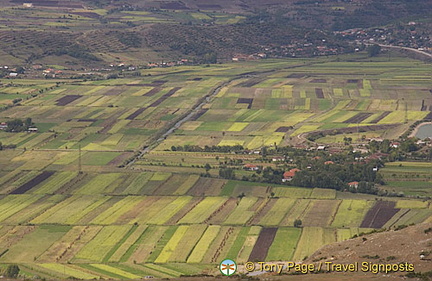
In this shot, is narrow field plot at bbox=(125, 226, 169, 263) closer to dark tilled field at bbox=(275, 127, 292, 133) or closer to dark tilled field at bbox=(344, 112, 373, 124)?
dark tilled field at bbox=(275, 127, 292, 133)

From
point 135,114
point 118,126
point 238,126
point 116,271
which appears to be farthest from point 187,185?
point 135,114

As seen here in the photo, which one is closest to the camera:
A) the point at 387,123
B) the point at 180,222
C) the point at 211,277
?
the point at 211,277

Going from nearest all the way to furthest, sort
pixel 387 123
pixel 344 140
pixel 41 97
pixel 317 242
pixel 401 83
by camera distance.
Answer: pixel 317 242
pixel 344 140
pixel 387 123
pixel 41 97
pixel 401 83

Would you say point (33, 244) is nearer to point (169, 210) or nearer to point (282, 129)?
point (169, 210)

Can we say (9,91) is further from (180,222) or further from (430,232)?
(430,232)

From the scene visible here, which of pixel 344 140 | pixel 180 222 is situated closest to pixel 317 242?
pixel 180 222

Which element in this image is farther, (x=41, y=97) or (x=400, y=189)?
(x=41, y=97)

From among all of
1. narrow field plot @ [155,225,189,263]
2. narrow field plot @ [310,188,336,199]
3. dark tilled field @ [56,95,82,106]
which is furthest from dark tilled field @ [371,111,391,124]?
narrow field plot @ [155,225,189,263]

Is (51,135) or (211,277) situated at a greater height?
(211,277)
